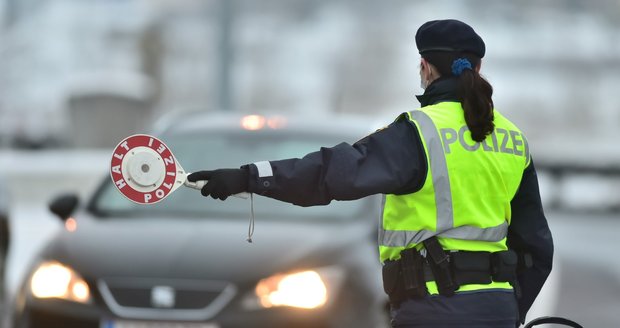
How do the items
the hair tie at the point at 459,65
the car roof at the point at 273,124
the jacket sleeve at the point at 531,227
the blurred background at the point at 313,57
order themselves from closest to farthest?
the hair tie at the point at 459,65, the jacket sleeve at the point at 531,227, the car roof at the point at 273,124, the blurred background at the point at 313,57

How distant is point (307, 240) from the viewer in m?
7.30

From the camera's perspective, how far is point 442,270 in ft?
13.9

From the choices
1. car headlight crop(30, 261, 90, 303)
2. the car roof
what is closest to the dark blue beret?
car headlight crop(30, 261, 90, 303)

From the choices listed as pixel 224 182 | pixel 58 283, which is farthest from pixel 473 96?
pixel 58 283

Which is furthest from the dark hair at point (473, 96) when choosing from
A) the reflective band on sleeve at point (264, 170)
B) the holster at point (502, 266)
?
the reflective band on sleeve at point (264, 170)

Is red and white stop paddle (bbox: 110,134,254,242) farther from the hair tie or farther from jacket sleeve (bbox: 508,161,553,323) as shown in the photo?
jacket sleeve (bbox: 508,161,553,323)

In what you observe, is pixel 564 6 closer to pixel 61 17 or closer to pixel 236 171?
pixel 61 17

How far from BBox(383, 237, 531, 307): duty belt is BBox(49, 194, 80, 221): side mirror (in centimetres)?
377

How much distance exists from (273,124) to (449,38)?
14.6ft

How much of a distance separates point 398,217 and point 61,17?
53.0 m

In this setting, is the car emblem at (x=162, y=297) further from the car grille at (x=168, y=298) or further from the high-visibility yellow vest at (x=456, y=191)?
the high-visibility yellow vest at (x=456, y=191)

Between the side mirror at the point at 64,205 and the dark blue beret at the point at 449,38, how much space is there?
3.86 meters

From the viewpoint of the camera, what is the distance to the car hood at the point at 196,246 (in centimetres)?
695

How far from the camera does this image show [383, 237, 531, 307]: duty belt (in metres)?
4.24
